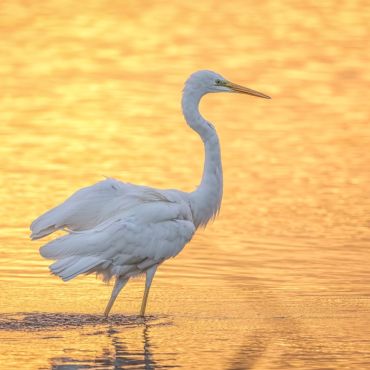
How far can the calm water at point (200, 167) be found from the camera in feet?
38.2

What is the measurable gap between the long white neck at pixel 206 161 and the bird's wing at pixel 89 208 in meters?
0.78

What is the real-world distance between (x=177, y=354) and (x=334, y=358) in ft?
3.86

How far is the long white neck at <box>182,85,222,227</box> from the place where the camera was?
1359 cm

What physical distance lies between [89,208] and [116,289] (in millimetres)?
772

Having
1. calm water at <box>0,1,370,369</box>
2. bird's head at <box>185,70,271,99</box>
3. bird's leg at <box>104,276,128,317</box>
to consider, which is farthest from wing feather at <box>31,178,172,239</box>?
bird's head at <box>185,70,271,99</box>

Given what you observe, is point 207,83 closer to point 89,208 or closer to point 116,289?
point 89,208

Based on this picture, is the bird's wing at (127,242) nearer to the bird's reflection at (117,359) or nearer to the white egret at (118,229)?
the white egret at (118,229)

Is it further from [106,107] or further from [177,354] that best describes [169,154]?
[177,354]

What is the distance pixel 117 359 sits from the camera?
10.9 m

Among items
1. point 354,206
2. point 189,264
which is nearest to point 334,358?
point 189,264

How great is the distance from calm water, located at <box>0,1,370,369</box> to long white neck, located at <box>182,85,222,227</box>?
68 cm

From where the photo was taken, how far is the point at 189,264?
1423cm

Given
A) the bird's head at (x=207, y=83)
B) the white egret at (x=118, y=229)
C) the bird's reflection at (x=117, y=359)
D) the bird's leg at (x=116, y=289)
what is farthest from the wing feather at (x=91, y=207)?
the bird's reflection at (x=117, y=359)

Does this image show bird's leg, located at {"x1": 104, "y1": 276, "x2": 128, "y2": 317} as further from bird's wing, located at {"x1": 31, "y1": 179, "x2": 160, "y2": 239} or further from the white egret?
bird's wing, located at {"x1": 31, "y1": 179, "x2": 160, "y2": 239}
